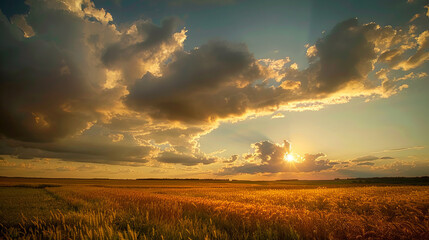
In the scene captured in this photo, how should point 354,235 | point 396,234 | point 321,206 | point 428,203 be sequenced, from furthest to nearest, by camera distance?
point 321,206, point 428,203, point 354,235, point 396,234

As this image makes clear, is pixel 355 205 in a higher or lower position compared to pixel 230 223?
lower

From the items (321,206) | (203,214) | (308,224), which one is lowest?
(321,206)

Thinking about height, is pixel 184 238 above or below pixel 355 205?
above

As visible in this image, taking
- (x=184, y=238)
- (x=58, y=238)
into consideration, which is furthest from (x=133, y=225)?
(x=184, y=238)

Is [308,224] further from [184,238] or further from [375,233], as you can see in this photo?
[184,238]

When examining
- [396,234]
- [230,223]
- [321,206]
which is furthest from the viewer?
[321,206]

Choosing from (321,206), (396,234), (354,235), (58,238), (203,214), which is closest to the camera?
(396,234)

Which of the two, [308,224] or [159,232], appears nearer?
[308,224]

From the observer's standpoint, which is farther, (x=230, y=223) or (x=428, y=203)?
(x=428, y=203)

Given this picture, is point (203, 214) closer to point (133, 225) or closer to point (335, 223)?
point (133, 225)

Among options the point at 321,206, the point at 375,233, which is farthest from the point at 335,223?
the point at 321,206

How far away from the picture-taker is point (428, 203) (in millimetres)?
7680

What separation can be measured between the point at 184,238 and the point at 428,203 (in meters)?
9.16

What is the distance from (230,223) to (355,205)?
7660 mm
